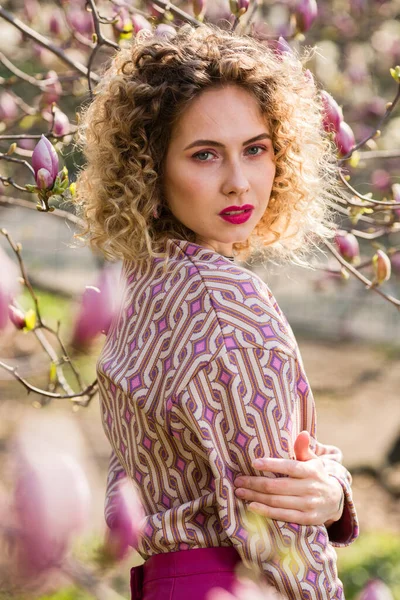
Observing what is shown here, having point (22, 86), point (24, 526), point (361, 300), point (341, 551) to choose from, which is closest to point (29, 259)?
point (361, 300)

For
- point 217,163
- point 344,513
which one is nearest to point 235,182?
point 217,163

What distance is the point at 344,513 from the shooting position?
1.30 metres

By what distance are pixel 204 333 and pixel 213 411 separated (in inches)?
4.0

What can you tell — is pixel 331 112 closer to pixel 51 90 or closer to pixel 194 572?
pixel 194 572

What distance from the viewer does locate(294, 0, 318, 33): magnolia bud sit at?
1.89m

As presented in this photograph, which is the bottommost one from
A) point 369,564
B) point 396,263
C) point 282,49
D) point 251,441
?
point 369,564

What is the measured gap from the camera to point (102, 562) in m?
0.73

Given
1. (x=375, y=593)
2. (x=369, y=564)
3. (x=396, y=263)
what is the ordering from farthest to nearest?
1. (x=369, y=564)
2. (x=396, y=263)
3. (x=375, y=593)

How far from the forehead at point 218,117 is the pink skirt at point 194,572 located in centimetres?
59

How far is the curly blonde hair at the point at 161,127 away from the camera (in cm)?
130

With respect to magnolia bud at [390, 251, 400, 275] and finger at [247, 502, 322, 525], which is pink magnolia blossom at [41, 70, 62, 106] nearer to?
magnolia bud at [390, 251, 400, 275]

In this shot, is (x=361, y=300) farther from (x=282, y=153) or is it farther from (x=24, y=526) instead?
(x=24, y=526)

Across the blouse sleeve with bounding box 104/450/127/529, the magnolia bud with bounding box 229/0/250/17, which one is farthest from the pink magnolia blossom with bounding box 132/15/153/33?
the blouse sleeve with bounding box 104/450/127/529

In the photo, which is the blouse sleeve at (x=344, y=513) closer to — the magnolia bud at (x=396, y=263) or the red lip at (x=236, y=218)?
the red lip at (x=236, y=218)
